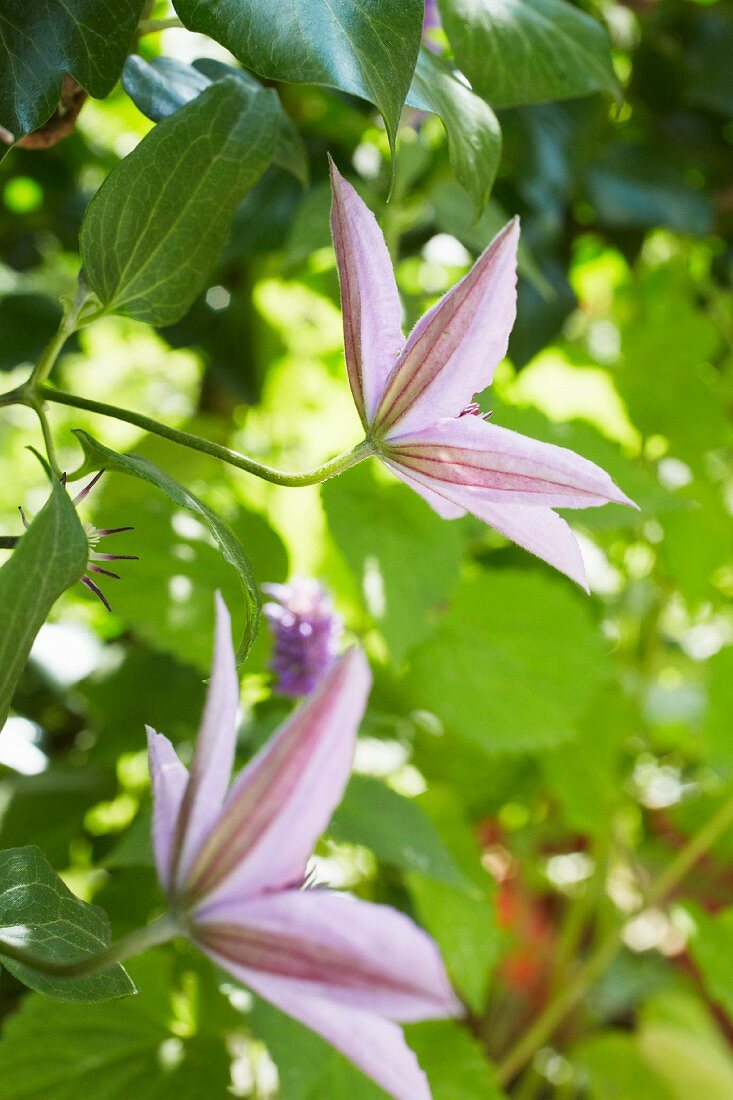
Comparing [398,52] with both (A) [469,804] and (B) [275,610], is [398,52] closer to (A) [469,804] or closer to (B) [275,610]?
(B) [275,610]

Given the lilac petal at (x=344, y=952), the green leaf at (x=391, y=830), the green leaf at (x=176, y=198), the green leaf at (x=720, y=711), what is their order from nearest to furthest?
the lilac petal at (x=344, y=952) < the green leaf at (x=176, y=198) < the green leaf at (x=391, y=830) < the green leaf at (x=720, y=711)

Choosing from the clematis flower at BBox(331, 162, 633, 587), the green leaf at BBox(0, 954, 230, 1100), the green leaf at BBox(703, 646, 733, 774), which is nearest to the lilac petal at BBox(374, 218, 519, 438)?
the clematis flower at BBox(331, 162, 633, 587)

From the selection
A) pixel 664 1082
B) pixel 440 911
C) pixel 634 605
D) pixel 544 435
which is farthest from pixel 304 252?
pixel 664 1082

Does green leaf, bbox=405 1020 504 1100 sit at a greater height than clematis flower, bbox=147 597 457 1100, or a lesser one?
lesser

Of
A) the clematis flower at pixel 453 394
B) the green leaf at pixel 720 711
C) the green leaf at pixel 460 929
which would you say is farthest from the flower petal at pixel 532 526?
the green leaf at pixel 720 711

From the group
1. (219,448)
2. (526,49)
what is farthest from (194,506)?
(526,49)

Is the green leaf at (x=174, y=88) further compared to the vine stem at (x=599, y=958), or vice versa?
the vine stem at (x=599, y=958)

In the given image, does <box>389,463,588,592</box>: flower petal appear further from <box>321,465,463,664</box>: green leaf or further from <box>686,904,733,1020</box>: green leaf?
<box>686,904,733,1020</box>: green leaf

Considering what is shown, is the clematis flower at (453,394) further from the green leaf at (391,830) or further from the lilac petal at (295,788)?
the green leaf at (391,830)
